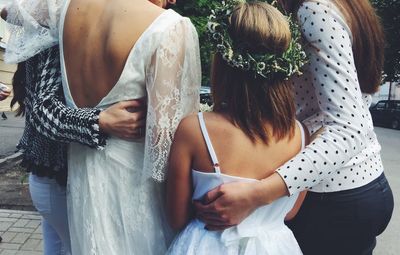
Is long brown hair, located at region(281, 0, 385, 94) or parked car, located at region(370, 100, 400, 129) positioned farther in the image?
parked car, located at region(370, 100, 400, 129)

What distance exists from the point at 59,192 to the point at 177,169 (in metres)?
0.64

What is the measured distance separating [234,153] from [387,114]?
80.2ft

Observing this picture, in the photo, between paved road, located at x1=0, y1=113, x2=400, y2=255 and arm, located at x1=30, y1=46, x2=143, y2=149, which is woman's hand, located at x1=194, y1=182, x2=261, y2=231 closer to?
arm, located at x1=30, y1=46, x2=143, y2=149

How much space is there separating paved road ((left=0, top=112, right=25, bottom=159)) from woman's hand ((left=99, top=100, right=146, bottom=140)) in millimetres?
7371

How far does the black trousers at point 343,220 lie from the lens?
5.27 ft

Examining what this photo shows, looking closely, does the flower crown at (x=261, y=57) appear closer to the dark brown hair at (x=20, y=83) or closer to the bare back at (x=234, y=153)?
the bare back at (x=234, y=153)

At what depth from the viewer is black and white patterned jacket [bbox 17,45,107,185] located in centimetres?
166

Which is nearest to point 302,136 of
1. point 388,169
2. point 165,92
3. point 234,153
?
point 234,153

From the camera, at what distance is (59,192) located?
1917 mm

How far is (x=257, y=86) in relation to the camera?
61.0 inches

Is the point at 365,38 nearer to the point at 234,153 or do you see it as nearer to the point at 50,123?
the point at 234,153

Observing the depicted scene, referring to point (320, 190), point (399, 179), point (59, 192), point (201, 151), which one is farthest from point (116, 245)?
point (399, 179)

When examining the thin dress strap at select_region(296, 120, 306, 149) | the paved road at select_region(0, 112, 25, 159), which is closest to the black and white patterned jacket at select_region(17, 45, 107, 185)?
the thin dress strap at select_region(296, 120, 306, 149)

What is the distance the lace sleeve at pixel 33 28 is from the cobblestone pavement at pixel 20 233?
9.05 ft
